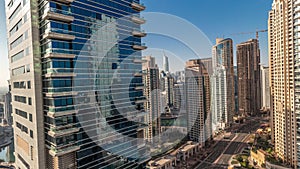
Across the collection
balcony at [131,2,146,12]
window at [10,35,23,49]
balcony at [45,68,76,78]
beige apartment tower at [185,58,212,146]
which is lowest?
beige apartment tower at [185,58,212,146]

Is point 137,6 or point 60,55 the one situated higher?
point 137,6

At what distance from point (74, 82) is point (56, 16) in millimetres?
1038

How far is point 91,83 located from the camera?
123 inches

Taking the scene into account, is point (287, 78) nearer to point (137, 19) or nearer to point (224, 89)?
point (137, 19)

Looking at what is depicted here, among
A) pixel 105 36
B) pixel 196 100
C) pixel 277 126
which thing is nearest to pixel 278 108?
pixel 277 126

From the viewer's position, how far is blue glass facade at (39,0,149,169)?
270 centimetres

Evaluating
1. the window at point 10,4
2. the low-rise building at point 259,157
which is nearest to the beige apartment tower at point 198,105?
the low-rise building at point 259,157

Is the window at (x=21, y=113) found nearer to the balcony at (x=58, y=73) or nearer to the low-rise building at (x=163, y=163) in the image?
the balcony at (x=58, y=73)

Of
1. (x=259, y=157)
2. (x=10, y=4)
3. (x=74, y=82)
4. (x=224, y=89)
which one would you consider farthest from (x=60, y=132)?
(x=224, y=89)

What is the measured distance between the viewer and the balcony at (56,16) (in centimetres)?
260

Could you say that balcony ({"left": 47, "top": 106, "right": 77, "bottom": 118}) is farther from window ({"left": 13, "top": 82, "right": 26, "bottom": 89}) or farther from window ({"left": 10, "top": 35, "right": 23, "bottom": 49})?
window ({"left": 10, "top": 35, "right": 23, "bottom": 49})

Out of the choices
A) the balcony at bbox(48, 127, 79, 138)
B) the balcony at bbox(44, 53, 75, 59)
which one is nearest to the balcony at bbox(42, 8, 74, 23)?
the balcony at bbox(44, 53, 75, 59)

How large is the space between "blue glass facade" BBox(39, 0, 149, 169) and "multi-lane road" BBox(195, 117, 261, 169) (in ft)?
19.3

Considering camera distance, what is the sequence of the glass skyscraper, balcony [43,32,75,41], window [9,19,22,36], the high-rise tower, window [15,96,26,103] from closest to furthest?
1. balcony [43,32,75,41]
2. the glass skyscraper
3. window [9,19,22,36]
4. window [15,96,26,103]
5. the high-rise tower
